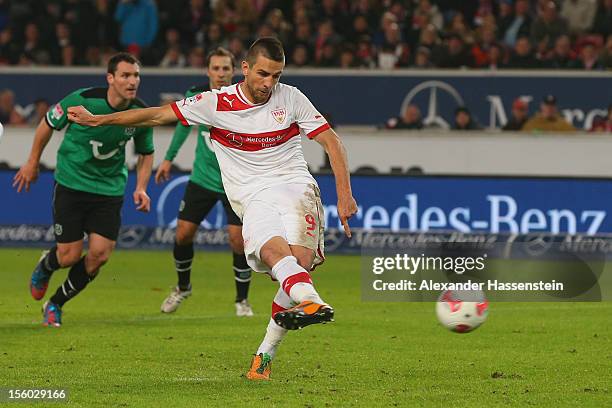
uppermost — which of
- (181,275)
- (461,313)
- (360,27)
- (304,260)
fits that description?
(304,260)

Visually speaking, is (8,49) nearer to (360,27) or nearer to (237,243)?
(360,27)

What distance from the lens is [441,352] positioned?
9734 millimetres

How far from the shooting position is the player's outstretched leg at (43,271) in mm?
11500

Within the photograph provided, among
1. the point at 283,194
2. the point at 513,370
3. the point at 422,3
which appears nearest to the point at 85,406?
the point at 283,194

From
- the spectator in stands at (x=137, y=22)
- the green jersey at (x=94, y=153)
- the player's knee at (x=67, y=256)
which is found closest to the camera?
the green jersey at (x=94, y=153)

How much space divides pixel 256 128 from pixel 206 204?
395 cm

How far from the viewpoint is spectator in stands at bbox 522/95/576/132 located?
782 inches

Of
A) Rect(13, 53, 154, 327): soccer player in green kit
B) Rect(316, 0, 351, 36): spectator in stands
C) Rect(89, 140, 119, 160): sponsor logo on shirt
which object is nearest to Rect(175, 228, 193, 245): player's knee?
Rect(13, 53, 154, 327): soccer player in green kit

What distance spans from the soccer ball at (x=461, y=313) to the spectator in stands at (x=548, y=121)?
11.2 m

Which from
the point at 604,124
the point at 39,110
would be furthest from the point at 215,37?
the point at 604,124

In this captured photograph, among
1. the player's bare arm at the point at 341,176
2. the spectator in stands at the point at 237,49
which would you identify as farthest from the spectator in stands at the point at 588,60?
the player's bare arm at the point at 341,176

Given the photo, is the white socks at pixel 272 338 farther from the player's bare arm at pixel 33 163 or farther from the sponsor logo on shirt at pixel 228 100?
the player's bare arm at pixel 33 163

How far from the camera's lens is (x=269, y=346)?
8320mm

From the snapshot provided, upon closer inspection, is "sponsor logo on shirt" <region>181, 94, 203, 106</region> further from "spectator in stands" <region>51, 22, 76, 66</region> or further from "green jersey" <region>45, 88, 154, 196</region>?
"spectator in stands" <region>51, 22, 76, 66</region>
